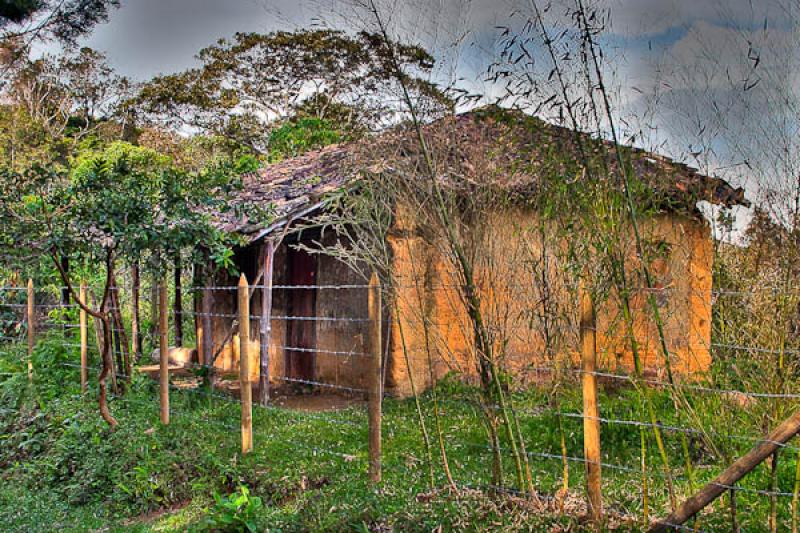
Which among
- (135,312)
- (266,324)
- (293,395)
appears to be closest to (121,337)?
(266,324)

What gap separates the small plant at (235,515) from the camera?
15.0ft

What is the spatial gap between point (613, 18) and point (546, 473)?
324 cm

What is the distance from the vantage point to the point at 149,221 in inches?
267

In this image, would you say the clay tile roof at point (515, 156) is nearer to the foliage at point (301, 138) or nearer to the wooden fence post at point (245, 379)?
the wooden fence post at point (245, 379)

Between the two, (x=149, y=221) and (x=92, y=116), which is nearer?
(x=149, y=221)

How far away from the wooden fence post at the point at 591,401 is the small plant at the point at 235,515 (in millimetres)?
2237

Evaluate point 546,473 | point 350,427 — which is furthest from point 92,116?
point 546,473

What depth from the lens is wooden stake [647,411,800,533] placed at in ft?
9.49

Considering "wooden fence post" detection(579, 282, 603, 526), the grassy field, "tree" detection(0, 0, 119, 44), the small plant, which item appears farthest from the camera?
"tree" detection(0, 0, 119, 44)

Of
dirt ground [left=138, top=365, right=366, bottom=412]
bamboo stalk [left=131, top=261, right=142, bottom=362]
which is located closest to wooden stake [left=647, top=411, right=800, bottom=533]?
dirt ground [left=138, top=365, right=366, bottom=412]

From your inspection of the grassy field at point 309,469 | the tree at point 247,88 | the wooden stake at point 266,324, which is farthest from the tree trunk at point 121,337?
the tree at point 247,88

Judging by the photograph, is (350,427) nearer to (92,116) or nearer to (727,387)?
(727,387)

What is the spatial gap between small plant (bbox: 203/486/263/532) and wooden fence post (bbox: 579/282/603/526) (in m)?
2.24

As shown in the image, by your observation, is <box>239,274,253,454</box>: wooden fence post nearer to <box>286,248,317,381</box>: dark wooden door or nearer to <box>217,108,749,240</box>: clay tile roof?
<box>217,108,749,240</box>: clay tile roof
